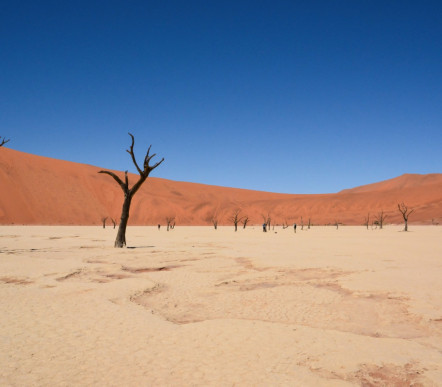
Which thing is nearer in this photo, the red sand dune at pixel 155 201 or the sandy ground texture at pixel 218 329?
the sandy ground texture at pixel 218 329

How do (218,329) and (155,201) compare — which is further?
(155,201)

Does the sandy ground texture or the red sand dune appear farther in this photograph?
the red sand dune

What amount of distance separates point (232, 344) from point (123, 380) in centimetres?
158

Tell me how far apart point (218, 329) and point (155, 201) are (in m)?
91.8

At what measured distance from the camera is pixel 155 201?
314ft

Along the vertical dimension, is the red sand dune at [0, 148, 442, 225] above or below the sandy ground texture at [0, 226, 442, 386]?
above

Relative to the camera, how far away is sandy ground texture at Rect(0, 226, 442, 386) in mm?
3891

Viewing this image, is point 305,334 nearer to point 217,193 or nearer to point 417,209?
point 417,209

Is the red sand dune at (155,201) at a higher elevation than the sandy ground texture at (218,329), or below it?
higher

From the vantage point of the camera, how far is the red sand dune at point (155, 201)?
236 ft

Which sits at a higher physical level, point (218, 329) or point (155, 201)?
point (155, 201)

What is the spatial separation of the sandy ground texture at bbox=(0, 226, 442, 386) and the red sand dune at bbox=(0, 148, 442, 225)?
63668mm

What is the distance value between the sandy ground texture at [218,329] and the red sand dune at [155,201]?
209 feet

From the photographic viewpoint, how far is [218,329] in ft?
17.9
